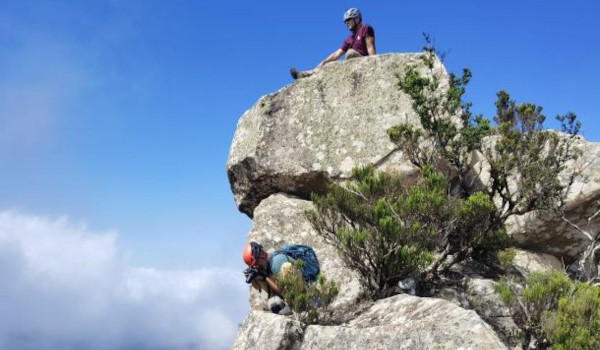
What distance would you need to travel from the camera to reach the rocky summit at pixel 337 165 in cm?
1212

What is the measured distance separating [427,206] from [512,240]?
14.3 ft

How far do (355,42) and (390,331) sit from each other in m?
11.4

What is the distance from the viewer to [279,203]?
52.7ft

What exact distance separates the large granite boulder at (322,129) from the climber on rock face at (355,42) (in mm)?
467

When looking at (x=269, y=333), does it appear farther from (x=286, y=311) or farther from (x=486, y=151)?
(x=486, y=151)

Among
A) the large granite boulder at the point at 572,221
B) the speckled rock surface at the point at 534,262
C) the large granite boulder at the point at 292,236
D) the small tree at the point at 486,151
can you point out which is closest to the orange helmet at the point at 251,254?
the large granite boulder at the point at 292,236

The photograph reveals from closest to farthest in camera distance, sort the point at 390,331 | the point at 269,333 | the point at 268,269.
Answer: the point at 390,331
the point at 269,333
the point at 268,269

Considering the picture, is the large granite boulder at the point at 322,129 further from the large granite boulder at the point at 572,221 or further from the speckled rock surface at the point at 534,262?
the speckled rock surface at the point at 534,262

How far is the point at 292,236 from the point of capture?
14.9m

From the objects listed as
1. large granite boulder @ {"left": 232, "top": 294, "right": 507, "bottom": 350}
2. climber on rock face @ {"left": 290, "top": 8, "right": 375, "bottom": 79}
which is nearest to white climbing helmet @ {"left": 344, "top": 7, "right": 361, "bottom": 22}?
climber on rock face @ {"left": 290, "top": 8, "right": 375, "bottom": 79}

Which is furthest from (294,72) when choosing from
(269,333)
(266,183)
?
(269,333)

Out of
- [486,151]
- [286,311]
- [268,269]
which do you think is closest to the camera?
[286,311]

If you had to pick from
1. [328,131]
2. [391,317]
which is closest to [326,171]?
[328,131]

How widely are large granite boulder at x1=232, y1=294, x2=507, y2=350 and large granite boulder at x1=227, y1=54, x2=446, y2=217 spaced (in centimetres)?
592
